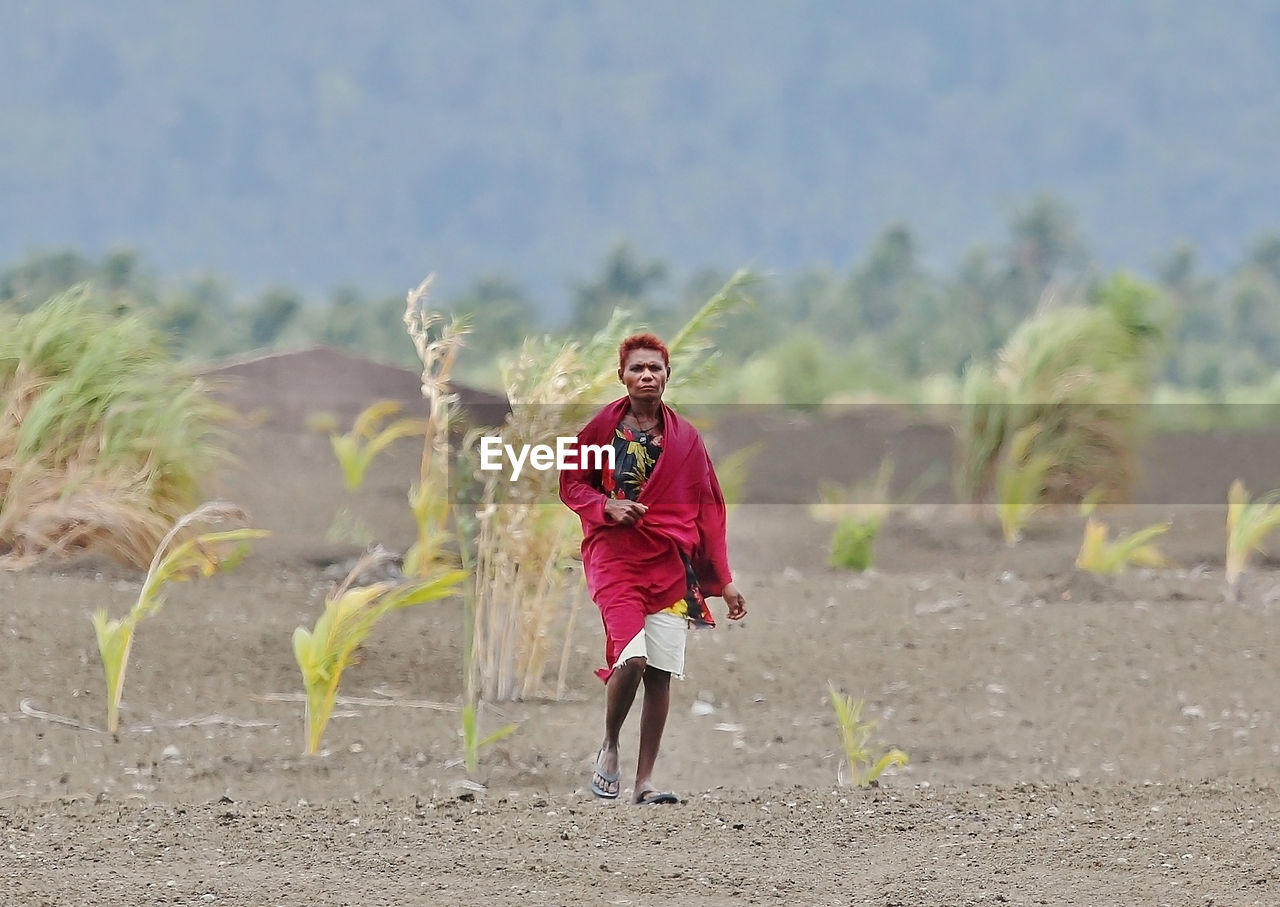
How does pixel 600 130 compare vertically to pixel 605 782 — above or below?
above

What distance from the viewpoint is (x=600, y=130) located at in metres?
167

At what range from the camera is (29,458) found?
7109 millimetres

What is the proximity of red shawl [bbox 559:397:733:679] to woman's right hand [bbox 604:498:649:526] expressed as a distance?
26 millimetres

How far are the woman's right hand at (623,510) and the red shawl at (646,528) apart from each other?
0.09 feet

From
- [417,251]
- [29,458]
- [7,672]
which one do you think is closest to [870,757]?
[7,672]

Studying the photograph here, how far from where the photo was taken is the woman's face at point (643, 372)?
12.5 feet

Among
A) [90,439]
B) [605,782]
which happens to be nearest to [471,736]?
[605,782]

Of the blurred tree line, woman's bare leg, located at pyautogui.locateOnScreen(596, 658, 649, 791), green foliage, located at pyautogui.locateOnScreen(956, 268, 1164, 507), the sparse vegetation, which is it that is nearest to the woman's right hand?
woman's bare leg, located at pyautogui.locateOnScreen(596, 658, 649, 791)

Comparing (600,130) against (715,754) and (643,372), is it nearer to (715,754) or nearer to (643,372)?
(715,754)

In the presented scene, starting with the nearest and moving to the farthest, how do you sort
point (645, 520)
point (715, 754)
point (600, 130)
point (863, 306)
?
point (645, 520) < point (715, 754) < point (863, 306) < point (600, 130)

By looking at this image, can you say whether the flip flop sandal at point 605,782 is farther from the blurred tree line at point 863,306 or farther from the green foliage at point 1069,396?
the blurred tree line at point 863,306

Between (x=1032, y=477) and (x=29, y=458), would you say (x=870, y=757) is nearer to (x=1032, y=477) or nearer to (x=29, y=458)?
(x=29, y=458)

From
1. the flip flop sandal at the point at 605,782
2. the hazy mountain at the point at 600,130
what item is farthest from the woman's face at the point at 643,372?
the hazy mountain at the point at 600,130

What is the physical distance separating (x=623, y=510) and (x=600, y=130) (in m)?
166
